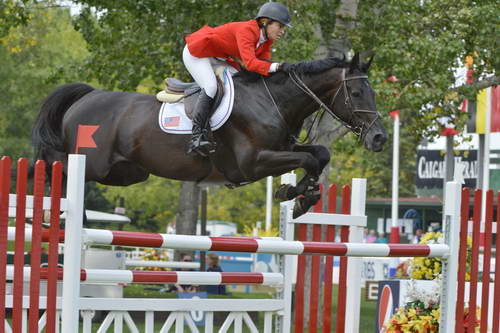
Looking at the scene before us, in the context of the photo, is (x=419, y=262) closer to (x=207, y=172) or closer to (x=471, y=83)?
(x=207, y=172)

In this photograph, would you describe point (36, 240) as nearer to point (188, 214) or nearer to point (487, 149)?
point (188, 214)

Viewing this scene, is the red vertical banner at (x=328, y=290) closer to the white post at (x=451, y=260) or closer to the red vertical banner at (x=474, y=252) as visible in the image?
the white post at (x=451, y=260)

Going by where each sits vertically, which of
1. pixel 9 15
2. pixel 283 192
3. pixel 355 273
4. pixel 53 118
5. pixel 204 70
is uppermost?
pixel 9 15

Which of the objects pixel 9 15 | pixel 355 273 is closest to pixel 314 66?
pixel 355 273

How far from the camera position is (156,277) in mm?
4941

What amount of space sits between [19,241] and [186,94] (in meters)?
2.58

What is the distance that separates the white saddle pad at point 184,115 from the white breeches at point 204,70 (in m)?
0.11

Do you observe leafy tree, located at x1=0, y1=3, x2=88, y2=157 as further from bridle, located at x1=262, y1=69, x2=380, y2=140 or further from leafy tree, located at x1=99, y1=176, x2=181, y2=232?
bridle, located at x1=262, y1=69, x2=380, y2=140

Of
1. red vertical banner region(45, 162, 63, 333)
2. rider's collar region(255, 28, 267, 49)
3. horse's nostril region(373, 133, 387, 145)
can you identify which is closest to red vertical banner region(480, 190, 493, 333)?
horse's nostril region(373, 133, 387, 145)

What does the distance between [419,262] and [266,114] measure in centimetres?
196

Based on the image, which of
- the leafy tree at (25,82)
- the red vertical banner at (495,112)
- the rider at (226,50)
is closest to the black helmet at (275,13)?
the rider at (226,50)

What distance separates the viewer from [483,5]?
1259cm

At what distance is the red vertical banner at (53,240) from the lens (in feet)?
13.6

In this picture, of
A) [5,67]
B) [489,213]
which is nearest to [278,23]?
[489,213]
